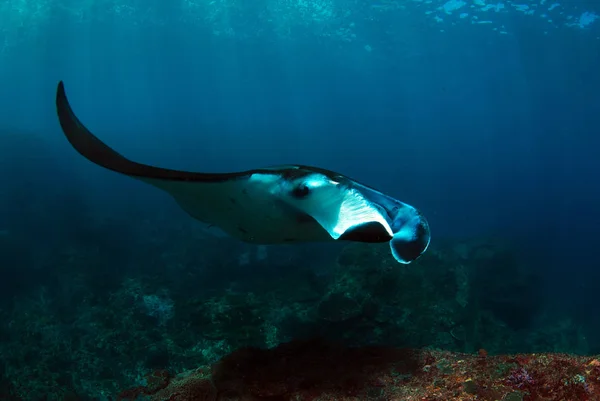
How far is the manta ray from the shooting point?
1662mm

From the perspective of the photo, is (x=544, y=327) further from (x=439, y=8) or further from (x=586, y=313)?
(x=439, y=8)

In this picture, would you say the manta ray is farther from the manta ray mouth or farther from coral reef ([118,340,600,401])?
coral reef ([118,340,600,401])

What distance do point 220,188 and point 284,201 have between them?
44 centimetres

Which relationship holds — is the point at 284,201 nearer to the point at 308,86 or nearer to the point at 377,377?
the point at 377,377

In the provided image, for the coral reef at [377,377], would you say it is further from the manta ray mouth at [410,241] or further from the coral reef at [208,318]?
the manta ray mouth at [410,241]

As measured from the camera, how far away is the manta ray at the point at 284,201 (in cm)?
166

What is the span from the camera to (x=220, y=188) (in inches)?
87.1

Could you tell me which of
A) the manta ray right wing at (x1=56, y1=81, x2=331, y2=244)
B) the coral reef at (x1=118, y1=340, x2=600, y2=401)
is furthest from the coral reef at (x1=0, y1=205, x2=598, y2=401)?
the manta ray right wing at (x1=56, y1=81, x2=331, y2=244)

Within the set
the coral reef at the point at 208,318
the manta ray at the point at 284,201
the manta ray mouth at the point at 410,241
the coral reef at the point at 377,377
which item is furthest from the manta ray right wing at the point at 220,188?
the coral reef at the point at 208,318

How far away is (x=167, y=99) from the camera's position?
3656 inches

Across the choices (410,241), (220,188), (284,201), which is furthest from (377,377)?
(220,188)

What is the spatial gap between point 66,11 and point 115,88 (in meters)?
48.1

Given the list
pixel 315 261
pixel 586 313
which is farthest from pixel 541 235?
pixel 315 261

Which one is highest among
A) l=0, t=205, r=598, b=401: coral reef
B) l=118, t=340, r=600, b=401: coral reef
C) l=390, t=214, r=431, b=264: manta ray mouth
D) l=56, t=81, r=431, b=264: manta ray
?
l=56, t=81, r=431, b=264: manta ray
